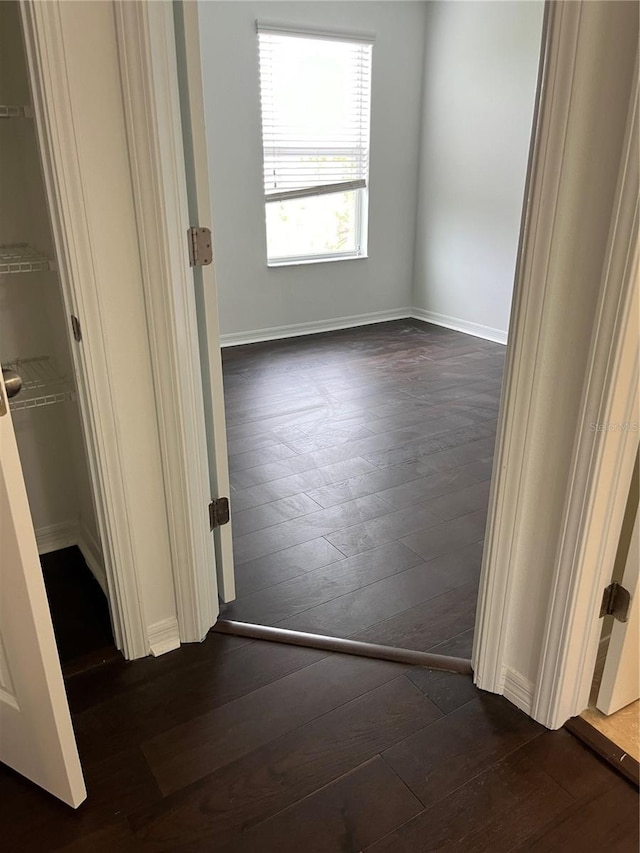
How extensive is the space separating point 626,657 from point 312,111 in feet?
14.5

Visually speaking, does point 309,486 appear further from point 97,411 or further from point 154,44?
point 154,44

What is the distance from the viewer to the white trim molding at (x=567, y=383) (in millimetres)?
1208

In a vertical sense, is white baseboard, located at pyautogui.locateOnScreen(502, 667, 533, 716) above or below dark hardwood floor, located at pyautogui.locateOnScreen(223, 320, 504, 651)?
above

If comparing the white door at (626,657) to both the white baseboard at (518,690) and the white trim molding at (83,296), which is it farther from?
the white trim molding at (83,296)

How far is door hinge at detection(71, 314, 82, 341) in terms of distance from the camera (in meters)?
1.57

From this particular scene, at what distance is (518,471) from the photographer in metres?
1.55

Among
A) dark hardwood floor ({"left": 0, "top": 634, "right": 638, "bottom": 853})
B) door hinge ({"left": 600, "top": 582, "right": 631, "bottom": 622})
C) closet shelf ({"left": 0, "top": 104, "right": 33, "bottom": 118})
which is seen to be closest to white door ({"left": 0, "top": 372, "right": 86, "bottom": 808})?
dark hardwood floor ({"left": 0, "top": 634, "right": 638, "bottom": 853})

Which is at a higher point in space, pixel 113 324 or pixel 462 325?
pixel 113 324

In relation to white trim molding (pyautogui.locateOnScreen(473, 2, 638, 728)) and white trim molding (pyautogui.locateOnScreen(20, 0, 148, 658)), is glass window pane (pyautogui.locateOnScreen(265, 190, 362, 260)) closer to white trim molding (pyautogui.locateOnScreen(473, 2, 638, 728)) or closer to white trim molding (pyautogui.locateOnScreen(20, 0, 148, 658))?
white trim molding (pyautogui.locateOnScreen(20, 0, 148, 658))

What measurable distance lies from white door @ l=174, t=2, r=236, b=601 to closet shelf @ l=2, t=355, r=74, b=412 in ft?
1.46

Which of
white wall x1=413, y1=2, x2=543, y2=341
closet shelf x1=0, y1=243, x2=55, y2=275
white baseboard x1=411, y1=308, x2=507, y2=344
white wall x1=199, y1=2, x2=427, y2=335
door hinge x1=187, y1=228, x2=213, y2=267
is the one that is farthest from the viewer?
white baseboard x1=411, y1=308, x2=507, y2=344

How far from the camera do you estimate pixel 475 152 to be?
496 cm

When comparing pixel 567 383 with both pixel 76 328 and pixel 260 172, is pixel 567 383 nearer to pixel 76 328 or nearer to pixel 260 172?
pixel 76 328

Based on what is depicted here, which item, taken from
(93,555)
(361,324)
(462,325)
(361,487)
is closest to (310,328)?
(361,324)
